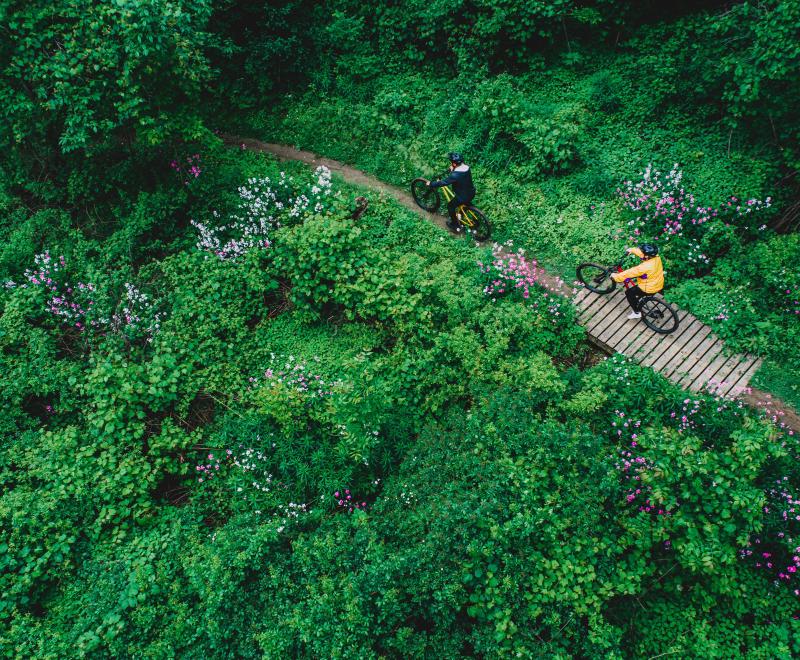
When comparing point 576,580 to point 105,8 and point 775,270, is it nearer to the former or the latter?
point 775,270

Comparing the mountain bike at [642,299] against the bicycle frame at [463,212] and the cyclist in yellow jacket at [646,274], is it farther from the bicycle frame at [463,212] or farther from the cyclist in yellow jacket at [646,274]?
the bicycle frame at [463,212]

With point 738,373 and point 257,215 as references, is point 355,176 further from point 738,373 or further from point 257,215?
point 738,373

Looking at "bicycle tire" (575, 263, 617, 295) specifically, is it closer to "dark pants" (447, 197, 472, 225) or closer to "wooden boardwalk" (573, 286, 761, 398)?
"wooden boardwalk" (573, 286, 761, 398)

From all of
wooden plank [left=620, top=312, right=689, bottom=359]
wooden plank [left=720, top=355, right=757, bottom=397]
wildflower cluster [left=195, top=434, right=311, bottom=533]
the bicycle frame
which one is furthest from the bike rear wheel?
wildflower cluster [left=195, top=434, right=311, bottom=533]

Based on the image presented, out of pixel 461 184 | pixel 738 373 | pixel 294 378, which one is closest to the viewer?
pixel 738 373

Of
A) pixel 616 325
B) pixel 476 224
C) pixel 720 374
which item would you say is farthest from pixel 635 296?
pixel 476 224
